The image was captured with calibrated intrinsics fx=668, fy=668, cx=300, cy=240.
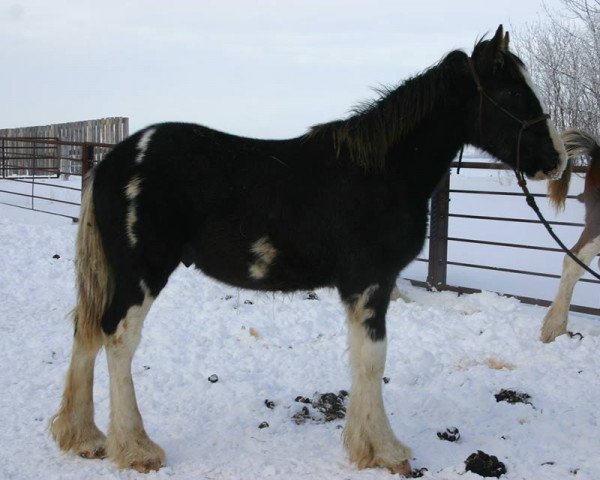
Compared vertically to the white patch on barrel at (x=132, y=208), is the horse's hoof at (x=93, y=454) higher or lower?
lower

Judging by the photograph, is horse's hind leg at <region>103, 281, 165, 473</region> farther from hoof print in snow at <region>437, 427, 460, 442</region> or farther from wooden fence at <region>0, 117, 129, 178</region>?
wooden fence at <region>0, 117, 129, 178</region>

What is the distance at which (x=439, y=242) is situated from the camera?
7.84 meters

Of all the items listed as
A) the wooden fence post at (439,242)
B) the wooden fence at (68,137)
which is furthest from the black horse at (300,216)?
the wooden fence at (68,137)

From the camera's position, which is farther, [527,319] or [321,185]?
[527,319]

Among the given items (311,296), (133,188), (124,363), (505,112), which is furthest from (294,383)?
(505,112)

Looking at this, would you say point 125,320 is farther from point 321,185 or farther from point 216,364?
point 216,364

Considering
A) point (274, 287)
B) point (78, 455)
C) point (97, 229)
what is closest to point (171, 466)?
point (78, 455)

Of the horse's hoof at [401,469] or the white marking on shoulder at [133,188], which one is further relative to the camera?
the white marking on shoulder at [133,188]

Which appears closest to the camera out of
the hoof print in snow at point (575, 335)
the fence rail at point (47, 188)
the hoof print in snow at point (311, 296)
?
the hoof print in snow at point (575, 335)

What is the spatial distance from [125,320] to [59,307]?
3604 mm

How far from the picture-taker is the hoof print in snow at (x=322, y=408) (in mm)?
4180

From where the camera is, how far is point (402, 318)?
6.17 meters

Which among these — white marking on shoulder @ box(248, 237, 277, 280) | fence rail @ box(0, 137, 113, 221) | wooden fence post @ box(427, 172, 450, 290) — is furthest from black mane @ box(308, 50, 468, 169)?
fence rail @ box(0, 137, 113, 221)

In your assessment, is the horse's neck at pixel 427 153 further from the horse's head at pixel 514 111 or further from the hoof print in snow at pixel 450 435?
the hoof print in snow at pixel 450 435
